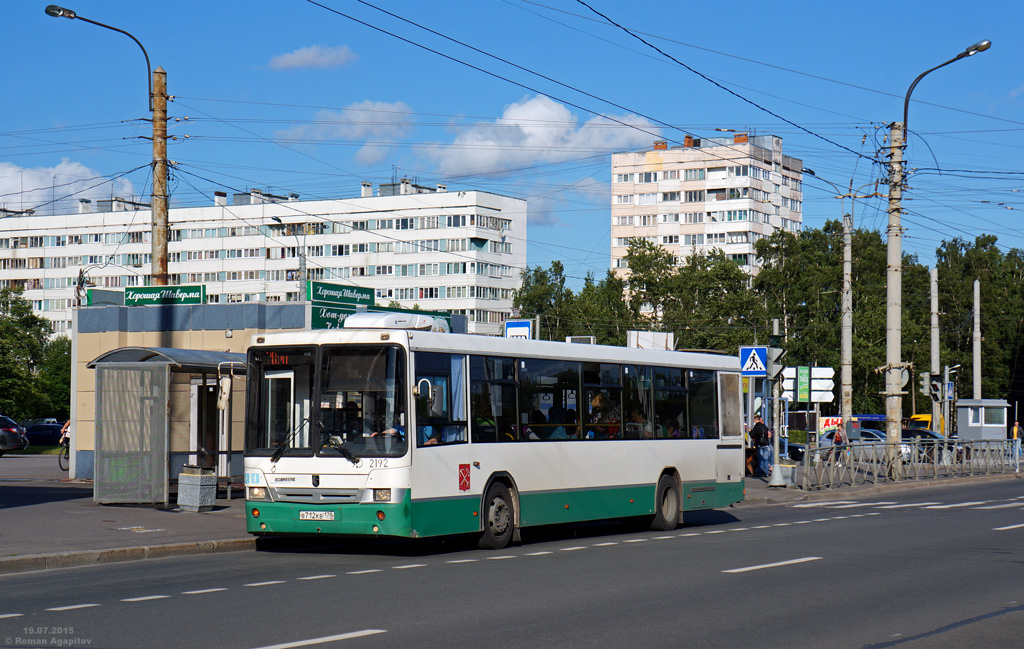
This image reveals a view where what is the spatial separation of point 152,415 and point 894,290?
2072cm

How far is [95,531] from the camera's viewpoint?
53.9ft

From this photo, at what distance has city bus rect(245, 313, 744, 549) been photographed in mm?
14508

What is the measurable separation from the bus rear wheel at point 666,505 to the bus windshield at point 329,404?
238 inches

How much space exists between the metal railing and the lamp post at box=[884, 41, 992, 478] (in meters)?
0.46

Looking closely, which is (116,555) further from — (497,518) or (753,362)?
(753,362)

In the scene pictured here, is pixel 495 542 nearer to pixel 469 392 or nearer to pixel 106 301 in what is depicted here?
pixel 469 392

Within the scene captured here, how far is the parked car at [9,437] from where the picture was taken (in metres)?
50.7

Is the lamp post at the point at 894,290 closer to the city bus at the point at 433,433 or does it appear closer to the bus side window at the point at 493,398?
the city bus at the point at 433,433

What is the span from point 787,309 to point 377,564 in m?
83.1

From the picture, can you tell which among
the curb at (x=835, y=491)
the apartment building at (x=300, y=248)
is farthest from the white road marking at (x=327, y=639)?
the apartment building at (x=300, y=248)

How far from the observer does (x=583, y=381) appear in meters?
17.7

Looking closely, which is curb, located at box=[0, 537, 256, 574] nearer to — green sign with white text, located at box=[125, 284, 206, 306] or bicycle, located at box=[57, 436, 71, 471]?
green sign with white text, located at box=[125, 284, 206, 306]

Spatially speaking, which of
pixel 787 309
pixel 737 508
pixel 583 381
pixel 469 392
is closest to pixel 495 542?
pixel 469 392

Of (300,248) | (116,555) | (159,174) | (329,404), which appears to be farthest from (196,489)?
(300,248)
